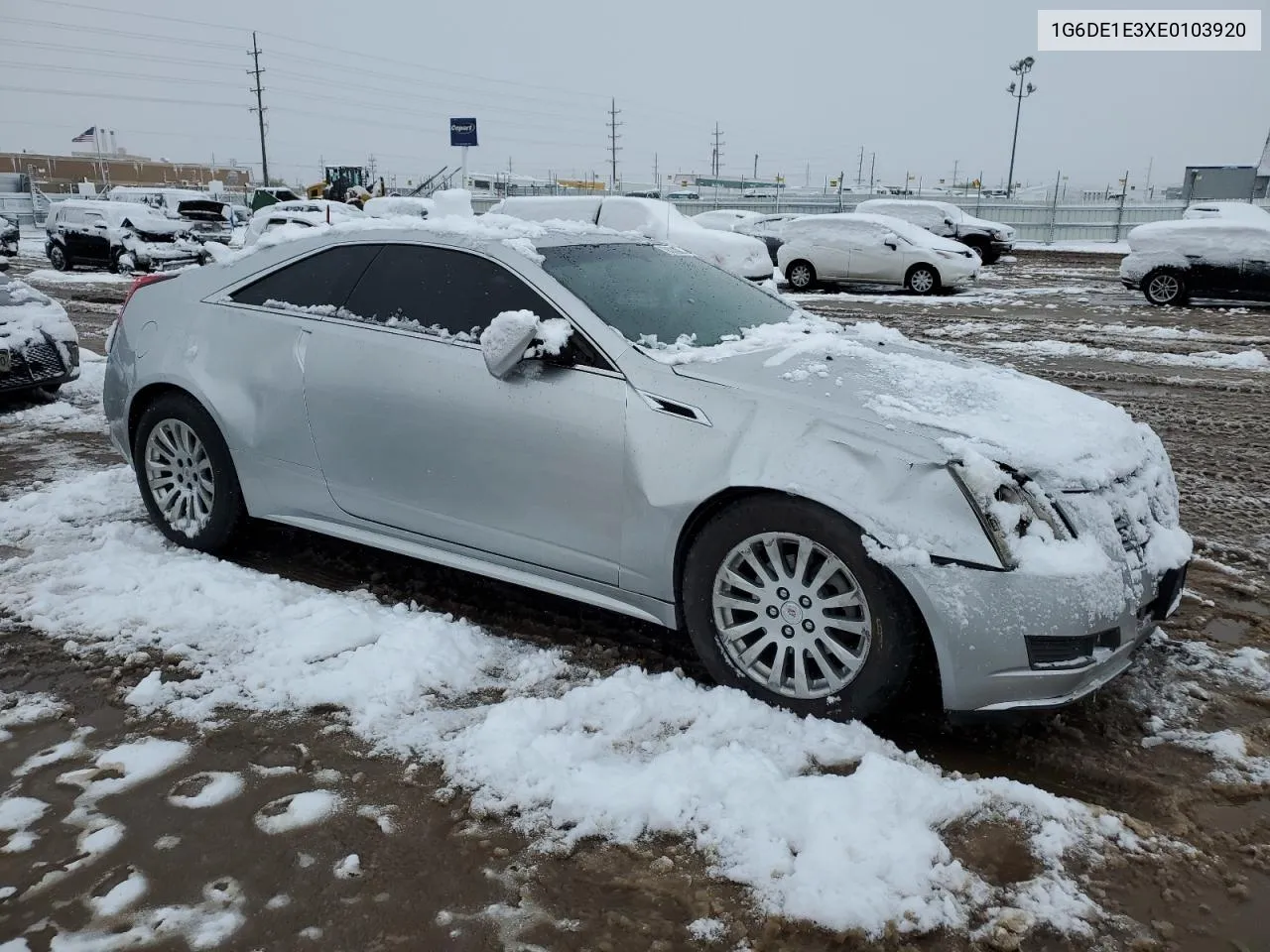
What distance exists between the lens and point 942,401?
10.9 ft

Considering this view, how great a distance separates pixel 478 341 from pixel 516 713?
4.63ft

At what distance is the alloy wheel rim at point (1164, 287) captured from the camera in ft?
49.6

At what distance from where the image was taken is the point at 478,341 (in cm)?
371

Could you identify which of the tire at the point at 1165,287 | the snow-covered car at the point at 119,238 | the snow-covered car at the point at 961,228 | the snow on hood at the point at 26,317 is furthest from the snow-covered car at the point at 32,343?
the snow-covered car at the point at 961,228

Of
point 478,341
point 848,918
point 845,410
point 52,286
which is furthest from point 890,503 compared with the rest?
point 52,286

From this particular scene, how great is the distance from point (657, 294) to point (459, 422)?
974 mm

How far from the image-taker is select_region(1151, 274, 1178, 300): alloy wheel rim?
15.1 meters

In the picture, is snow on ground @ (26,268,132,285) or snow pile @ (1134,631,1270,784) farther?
snow on ground @ (26,268,132,285)

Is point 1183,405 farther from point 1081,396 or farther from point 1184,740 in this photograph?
point 1184,740

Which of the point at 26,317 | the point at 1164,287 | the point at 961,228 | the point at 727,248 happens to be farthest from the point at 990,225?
the point at 26,317

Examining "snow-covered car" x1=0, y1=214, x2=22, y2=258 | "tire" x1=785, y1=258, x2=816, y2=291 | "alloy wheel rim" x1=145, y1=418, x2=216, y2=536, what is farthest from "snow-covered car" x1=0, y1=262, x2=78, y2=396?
"snow-covered car" x1=0, y1=214, x2=22, y2=258

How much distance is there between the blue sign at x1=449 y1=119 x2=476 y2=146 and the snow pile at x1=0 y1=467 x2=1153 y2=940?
30.7 m

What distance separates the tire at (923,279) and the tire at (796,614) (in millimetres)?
15538

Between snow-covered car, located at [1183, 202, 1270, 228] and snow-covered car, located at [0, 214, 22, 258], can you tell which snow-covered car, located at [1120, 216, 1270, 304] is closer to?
snow-covered car, located at [1183, 202, 1270, 228]
